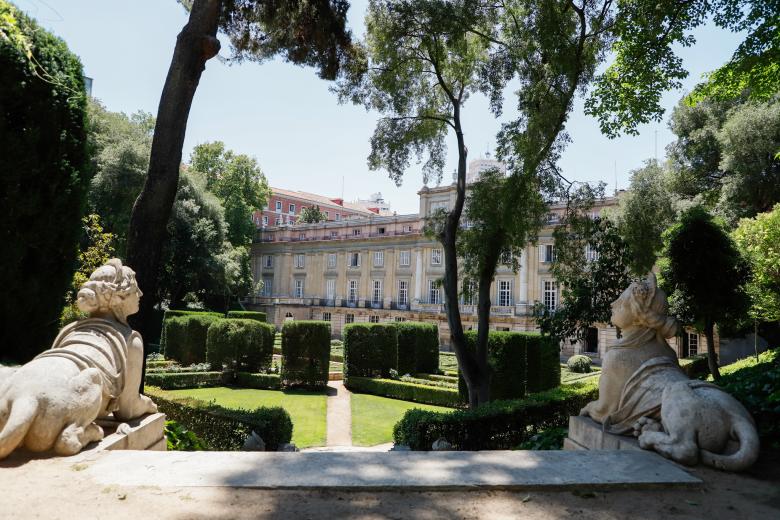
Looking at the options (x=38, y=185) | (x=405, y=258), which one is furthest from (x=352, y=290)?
(x=38, y=185)

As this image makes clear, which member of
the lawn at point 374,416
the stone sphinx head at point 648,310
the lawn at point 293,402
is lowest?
the lawn at point 374,416

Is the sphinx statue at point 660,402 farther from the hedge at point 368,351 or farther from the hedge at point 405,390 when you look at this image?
the hedge at point 368,351

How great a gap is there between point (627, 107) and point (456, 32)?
10.7 ft

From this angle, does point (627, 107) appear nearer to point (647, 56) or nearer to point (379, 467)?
point (647, 56)

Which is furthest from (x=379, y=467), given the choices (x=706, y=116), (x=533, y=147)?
(x=706, y=116)

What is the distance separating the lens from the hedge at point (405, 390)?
1562cm

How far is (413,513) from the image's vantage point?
93.0 inches

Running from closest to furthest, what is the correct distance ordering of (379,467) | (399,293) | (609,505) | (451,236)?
(609,505), (379,467), (451,236), (399,293)

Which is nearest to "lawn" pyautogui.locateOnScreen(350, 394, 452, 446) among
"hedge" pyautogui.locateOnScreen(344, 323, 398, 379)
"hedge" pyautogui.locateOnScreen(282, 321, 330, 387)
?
"hedge" pyautogui.locateOnScreen(344, 323, 398, 379)

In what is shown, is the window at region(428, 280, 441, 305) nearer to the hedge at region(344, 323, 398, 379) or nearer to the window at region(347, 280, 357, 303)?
the window at region(347, 280, 357, 303)

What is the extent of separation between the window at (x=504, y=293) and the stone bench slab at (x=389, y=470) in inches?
1228

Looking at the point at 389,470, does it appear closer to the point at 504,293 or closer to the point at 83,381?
the point at 83,381

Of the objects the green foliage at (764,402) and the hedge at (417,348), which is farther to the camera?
the hedge at (417,348)

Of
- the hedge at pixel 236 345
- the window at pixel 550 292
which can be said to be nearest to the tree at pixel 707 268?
the hedge at pixel 236 345
